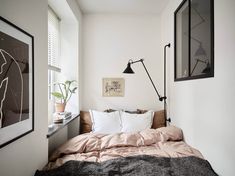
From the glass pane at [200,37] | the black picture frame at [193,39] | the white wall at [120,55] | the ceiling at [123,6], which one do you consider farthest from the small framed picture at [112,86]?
the glass pane at [200,37]

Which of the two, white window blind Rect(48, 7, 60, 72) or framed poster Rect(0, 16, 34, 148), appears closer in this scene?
framed poster Rect(0, 16, 34, 148)

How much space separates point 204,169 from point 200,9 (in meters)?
1.49

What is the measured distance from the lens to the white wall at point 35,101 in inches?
41.8

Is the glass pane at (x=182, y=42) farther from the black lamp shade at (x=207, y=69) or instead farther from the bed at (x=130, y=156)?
the bed at (x=130, y=156)

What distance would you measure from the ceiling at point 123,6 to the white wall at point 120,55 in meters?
0.13

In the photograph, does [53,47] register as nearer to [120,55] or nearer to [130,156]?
[120,55]

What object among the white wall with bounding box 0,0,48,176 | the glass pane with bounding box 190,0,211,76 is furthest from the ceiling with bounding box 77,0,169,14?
the white wall with bounding box 0,0,48,176

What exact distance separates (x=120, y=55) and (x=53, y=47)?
108 cm

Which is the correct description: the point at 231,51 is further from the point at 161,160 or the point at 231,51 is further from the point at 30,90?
the point at 30,90

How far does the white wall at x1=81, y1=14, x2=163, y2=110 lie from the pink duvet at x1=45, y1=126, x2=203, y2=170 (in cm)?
95

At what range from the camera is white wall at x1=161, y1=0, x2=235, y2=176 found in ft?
4.31

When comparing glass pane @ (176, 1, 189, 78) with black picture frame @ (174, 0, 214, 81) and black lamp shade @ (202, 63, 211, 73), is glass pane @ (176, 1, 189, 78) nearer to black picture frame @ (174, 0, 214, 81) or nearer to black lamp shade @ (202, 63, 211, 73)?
black picture frame @ (174, 0, 214, 81)

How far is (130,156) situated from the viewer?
1.72 metres

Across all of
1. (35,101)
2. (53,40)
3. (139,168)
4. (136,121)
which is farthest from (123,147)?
(53,40)
